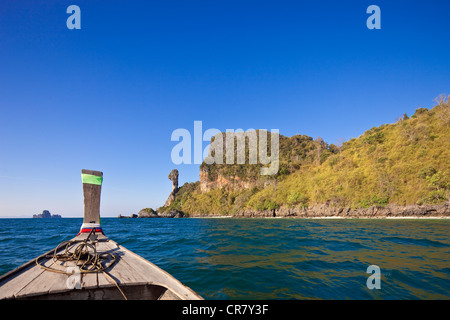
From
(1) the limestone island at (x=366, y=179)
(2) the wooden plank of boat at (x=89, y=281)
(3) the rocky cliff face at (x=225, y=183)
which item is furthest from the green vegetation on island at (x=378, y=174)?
(2) the wooden plank of boat at (x=89, y=281)

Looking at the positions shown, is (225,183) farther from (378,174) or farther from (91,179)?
(91,179)

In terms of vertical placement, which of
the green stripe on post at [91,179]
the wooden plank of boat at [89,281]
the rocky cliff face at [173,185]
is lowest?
the rocky cliff face at [173,185]

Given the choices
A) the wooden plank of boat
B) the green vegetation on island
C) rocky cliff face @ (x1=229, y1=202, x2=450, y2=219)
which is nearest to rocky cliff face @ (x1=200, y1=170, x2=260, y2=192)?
the green vegetation on island

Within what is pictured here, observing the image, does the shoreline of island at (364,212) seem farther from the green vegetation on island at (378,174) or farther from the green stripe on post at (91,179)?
the green stripe on post at (91,179)

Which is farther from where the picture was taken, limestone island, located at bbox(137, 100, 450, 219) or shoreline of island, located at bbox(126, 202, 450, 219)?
limestone island, located at bbox(137, 100, 450, 219)

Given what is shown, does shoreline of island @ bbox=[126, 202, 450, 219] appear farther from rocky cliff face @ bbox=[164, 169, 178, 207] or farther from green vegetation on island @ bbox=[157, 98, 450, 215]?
rocky cliff face @ bbox=[164, 169, 178, 207]

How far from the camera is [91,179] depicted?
8289mm

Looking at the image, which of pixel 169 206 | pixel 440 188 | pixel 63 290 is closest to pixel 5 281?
pixel 63 290

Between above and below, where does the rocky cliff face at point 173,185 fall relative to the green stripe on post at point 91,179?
below

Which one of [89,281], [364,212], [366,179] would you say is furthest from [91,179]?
[366,179]

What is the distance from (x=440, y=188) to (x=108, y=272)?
2398 inches

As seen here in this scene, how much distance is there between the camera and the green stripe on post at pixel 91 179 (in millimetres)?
8156

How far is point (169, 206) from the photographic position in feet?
490

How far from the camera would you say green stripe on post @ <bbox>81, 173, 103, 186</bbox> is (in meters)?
8.16
